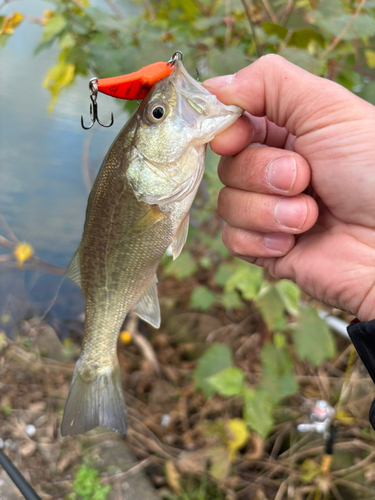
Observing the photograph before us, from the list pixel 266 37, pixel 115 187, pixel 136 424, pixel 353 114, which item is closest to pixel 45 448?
pixel 136 424

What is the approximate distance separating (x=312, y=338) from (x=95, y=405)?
0.96m

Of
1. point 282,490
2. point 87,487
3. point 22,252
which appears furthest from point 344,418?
point 22,252

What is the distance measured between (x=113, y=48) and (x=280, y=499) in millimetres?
2355

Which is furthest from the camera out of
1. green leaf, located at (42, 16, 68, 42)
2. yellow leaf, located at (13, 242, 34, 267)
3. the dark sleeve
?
yellow leaf, located at (13, 242, 34, 267)

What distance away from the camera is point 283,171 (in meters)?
0.90

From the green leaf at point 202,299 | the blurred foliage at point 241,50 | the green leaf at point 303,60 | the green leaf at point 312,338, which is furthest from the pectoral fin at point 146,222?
the green leaf at point 202,299

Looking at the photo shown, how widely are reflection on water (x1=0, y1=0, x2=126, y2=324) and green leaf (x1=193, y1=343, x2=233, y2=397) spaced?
1.07m

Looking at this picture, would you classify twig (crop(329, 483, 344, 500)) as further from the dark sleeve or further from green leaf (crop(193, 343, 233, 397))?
the dark sleeve

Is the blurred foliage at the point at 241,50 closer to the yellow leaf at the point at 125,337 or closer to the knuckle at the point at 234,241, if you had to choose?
the knuckle at the point at 234,241

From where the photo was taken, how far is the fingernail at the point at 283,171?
0.90 meters

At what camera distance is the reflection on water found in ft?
6.89

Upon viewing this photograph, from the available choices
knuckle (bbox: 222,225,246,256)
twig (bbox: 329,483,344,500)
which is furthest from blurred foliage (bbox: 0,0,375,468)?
knuckle (bbox: 222,225,246,256)

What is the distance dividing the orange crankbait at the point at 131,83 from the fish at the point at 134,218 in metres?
0.02

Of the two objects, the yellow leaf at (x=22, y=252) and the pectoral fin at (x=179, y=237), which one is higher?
the pectoral fin at (x=179, y=237)
